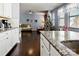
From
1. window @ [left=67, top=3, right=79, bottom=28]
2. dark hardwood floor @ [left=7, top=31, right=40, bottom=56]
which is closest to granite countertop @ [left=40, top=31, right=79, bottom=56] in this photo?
dark hardwood floor @ [left=7, top=31, right=40, bottom=56]

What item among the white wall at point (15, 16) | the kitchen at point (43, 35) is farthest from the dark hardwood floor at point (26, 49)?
the white wall at point (15, 16)

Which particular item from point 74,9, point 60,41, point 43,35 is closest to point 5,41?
point 43,35

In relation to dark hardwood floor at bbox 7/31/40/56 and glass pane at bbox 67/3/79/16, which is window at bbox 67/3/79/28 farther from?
dark hardwood floor at bbox 7/31/40/56

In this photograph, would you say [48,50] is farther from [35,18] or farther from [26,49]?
[35,18]

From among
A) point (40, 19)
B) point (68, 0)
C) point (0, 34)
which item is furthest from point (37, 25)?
point (68, 0)

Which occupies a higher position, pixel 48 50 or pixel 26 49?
pixel 48 50

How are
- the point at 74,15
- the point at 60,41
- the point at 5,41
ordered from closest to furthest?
the point at 60,41, the point at 5,41, the point at 74,15

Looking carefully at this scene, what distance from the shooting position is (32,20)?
1702 cm

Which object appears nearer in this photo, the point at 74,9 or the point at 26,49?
the point at 26,49

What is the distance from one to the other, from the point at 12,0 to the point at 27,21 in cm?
1551

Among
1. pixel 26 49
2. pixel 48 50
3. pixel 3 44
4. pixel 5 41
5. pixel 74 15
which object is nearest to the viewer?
pixel 48 50

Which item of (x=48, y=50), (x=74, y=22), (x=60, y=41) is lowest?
(x=48, y=50)

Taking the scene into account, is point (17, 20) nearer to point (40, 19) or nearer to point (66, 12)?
point (66, 12)

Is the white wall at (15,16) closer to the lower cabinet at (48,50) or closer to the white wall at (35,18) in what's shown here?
the lower cabinet at (48,50)
